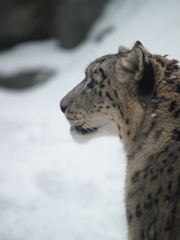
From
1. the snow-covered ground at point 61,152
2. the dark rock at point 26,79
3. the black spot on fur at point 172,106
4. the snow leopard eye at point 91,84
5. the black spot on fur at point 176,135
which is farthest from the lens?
the dark rock at point 26,79

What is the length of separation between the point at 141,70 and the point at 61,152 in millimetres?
3144

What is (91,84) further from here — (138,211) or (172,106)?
(138,211)

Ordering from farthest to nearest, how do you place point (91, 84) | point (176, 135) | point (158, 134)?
point (91, 84) → point (158, 134) → point (176, 135)

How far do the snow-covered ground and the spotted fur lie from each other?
1.56ft

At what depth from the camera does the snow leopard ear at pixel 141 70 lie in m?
2.95

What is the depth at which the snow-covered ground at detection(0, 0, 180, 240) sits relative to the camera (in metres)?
4.61

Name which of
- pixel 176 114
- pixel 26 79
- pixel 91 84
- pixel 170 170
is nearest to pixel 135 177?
pixel 170 170

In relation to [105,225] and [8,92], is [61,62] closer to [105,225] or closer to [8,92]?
[8,92]

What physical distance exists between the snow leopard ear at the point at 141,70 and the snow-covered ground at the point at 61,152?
773mm

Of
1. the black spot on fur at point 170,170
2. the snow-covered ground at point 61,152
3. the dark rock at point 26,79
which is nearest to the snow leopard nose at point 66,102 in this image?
the snow-covered ground at point 61,152

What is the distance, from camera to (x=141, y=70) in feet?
9.74

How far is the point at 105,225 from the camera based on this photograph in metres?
4.46

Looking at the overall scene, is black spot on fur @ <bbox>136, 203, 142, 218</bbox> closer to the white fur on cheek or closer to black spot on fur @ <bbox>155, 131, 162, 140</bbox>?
black spot on fur @ <bbox>155, 131, 162, 140</bbox>

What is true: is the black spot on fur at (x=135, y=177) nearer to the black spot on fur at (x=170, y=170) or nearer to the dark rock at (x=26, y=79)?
the black spot on fur at (x=170, y=170)
